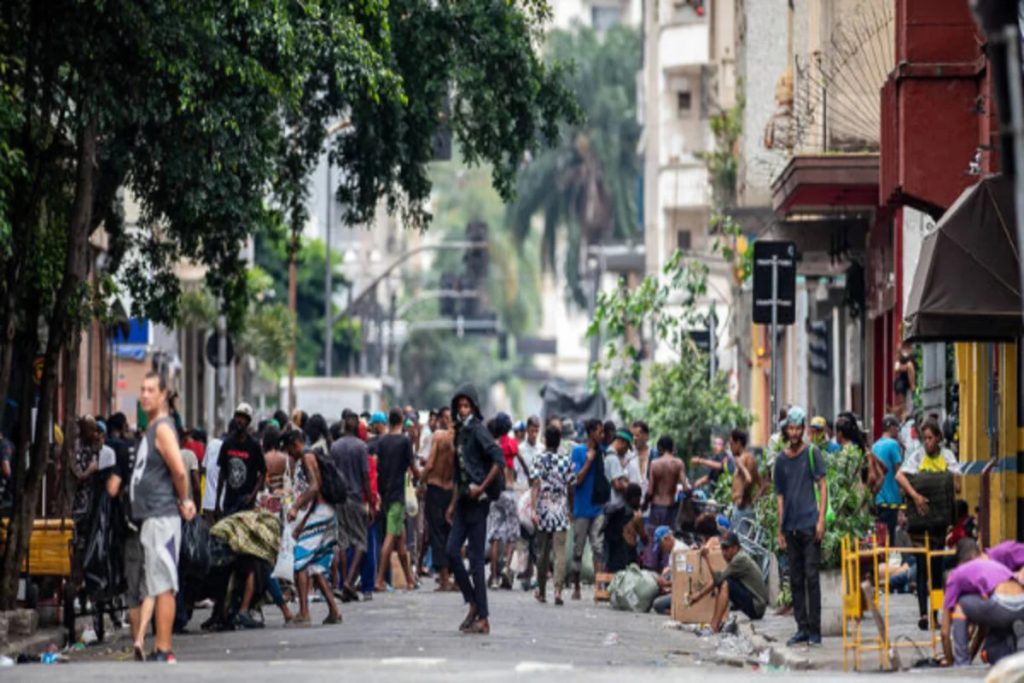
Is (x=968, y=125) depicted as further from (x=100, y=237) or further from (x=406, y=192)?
(x=100, y=237)

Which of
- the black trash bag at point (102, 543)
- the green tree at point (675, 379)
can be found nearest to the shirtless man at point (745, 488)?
the black trash bag at point (102, 543)

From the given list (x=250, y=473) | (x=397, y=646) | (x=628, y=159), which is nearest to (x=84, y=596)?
(x=250, y=473)

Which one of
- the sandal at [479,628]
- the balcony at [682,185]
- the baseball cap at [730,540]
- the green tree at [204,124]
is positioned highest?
the balcony at [682,185]

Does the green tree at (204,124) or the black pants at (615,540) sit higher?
Result: the green tree at (204,124)

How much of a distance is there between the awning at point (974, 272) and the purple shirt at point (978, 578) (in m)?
3.95

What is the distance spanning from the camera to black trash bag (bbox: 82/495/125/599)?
69.4 ft

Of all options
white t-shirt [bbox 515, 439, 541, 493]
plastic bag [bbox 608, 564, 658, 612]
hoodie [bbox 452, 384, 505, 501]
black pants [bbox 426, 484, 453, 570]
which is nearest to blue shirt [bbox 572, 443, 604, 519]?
plastic bag [bbox 608, 564, 658, 612]

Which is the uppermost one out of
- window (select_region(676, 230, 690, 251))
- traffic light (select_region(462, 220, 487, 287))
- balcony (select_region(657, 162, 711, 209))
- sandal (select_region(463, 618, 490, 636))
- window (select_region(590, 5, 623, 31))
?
window (select_region(590, 5, 623, 31))

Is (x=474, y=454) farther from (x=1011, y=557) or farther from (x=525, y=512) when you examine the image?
(x=525, y=512)

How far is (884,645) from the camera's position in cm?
1838

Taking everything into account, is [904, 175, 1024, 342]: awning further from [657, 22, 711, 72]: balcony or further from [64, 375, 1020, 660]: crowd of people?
[657, 22, 711, 72]: balcony

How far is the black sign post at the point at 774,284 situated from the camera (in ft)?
84.2

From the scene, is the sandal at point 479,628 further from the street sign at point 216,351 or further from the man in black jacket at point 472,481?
the street sign at point 216,351

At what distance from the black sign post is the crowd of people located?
110 cm
